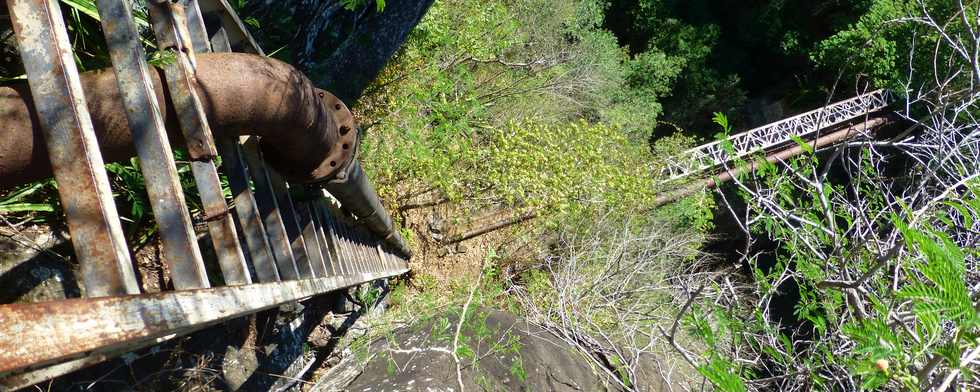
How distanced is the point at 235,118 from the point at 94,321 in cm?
98

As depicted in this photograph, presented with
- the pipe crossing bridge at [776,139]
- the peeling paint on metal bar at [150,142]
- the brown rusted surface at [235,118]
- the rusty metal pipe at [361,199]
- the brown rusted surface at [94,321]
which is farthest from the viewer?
the pipe crossing bridge at [776,139]

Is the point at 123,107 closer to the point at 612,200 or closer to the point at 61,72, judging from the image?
the point at 61,72

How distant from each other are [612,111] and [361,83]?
29.1 ft

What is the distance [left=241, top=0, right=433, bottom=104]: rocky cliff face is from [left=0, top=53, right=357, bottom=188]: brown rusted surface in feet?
4.14

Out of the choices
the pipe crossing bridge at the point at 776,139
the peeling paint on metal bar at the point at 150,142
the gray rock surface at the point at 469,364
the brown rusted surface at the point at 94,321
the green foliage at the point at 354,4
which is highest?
the green foliage at the point at 354,4

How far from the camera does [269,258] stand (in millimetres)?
1829

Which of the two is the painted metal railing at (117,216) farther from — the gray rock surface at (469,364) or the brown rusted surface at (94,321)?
the gray rock surface at (469,364)

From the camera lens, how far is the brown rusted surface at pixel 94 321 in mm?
728

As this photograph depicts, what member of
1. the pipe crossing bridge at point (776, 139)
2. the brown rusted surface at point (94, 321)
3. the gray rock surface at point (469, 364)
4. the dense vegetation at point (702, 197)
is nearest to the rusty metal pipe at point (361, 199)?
the gray rock surface at point (469, 364)

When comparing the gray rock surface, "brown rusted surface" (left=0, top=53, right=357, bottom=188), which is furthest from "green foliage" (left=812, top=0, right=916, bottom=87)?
"brown rusted surface" (left=0, top=53, right=357, bottom=188)

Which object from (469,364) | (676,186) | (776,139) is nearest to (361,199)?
(469,364)

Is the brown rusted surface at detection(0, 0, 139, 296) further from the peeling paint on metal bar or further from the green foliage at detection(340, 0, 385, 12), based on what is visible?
the green foliage at detection(340, 0, 385, 12)

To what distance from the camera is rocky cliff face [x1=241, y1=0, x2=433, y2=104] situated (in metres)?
3.56

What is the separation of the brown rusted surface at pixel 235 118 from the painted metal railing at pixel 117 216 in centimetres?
Answer: 7
